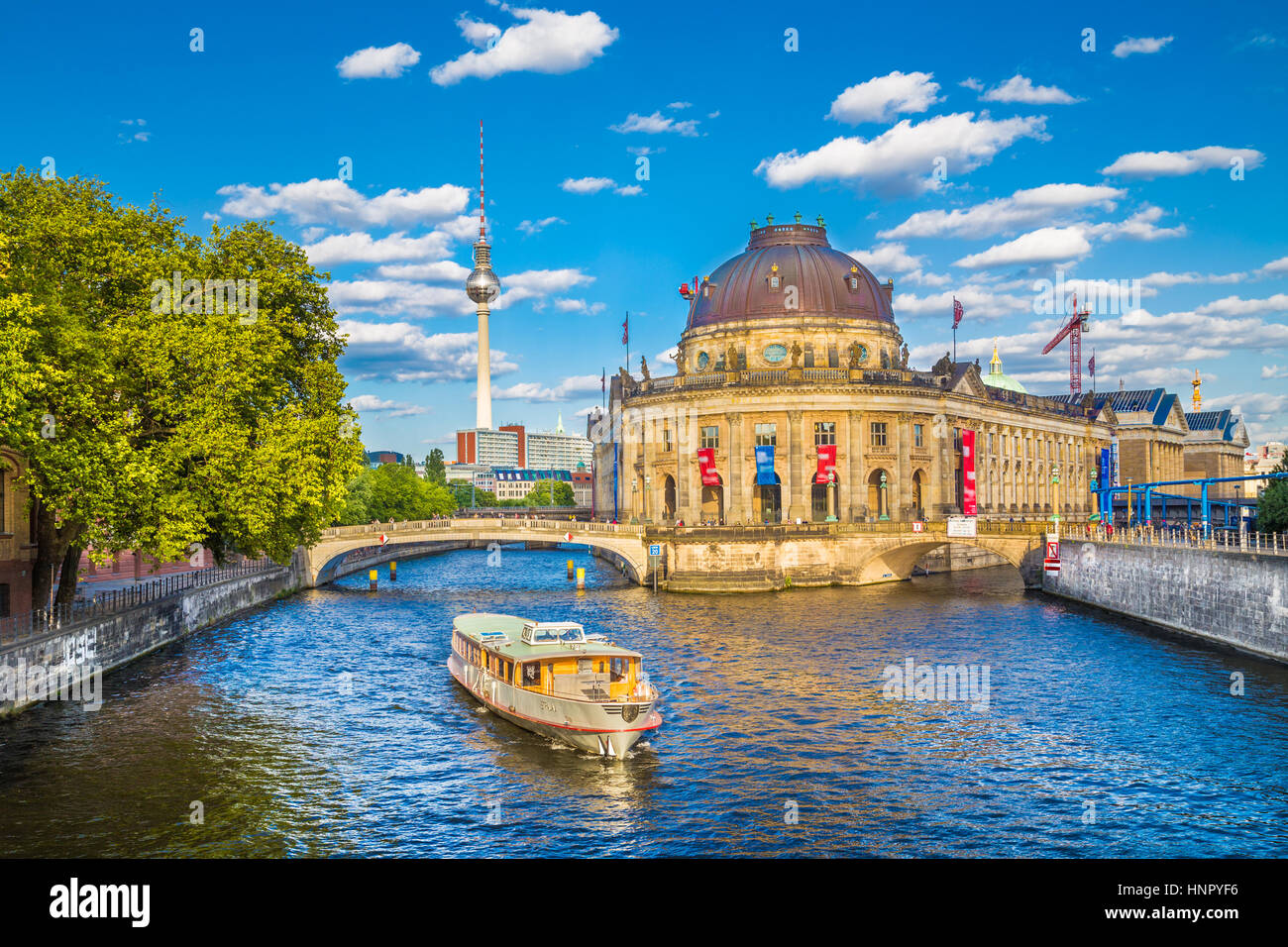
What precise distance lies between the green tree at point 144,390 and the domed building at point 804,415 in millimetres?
56248

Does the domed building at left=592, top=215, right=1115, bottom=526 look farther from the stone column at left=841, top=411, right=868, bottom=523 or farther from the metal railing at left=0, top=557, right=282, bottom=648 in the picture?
the metal railing at left=0, top=557, right=282, bottom=648

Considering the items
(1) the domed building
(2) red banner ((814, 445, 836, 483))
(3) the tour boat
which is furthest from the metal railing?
(2) red banner ((814, 445, 836, 483))

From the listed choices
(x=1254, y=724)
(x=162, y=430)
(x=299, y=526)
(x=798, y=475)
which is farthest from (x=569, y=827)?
(x=798, y=475)

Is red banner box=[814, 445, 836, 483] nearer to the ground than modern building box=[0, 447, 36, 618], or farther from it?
farther from it

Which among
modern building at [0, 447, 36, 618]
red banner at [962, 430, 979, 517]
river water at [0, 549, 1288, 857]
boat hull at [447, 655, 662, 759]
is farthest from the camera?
red banner at [962, 430, 979, 517]

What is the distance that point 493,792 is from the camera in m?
33.6

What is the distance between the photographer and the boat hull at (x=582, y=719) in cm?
3722

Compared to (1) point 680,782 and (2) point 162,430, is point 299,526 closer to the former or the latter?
(2) point 162,430

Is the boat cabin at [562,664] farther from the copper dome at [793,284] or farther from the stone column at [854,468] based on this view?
the copper dome at [793,284]

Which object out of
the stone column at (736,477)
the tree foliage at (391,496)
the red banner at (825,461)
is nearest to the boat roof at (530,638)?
the stone column at (736,477)

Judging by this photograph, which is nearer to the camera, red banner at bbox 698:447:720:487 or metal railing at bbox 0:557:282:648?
metal railing at bbox 0:557:282:648

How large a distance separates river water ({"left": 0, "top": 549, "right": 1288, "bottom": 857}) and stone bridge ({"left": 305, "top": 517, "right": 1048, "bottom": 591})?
90.1 feet

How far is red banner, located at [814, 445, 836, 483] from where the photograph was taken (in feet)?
347
